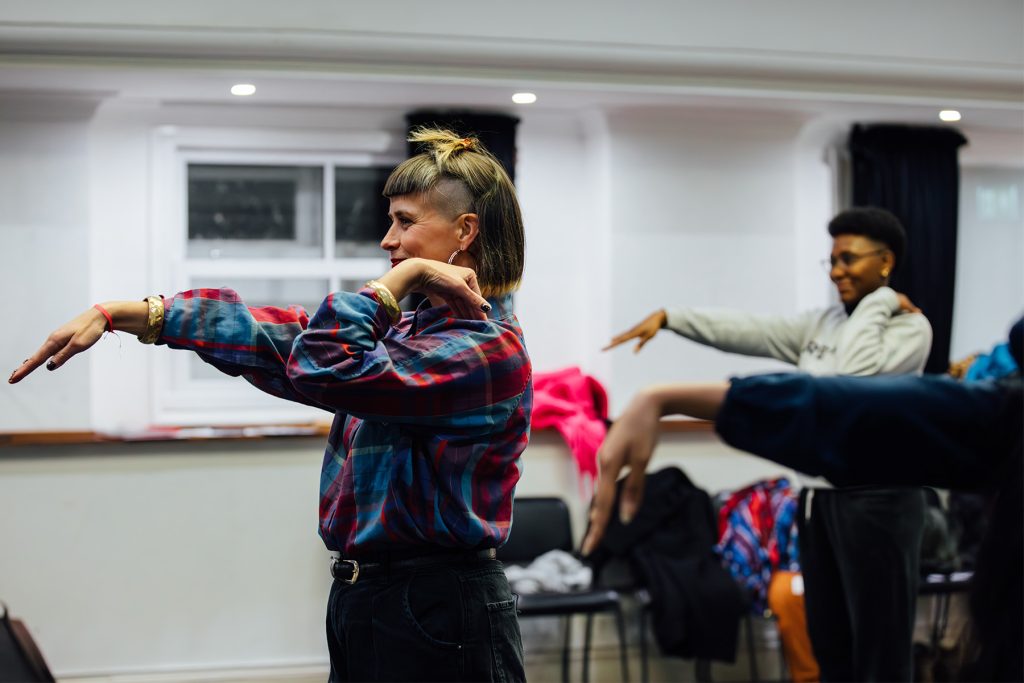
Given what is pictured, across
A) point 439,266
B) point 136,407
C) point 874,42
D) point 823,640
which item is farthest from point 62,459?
point 874,42

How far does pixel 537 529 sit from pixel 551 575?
0.34 meters

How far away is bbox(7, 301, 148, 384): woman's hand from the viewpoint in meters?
1.43

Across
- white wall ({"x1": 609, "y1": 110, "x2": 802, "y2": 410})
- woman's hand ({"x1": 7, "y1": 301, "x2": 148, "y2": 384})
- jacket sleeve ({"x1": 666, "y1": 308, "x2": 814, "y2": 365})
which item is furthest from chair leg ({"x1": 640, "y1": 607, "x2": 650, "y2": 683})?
woman's hand ({"x1": 7, "y1": 301, "x2": 148, "y2": 384})

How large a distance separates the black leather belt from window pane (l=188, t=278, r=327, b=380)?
2.96 meters

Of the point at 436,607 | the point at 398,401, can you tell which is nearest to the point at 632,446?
the point at 398,401

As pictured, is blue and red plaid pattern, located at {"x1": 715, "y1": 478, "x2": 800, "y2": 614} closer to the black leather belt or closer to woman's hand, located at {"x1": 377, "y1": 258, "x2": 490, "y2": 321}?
the black leather belt

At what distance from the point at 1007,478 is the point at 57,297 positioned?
3.79m

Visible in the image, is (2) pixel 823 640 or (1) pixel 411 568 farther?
(2) pixel 823 640

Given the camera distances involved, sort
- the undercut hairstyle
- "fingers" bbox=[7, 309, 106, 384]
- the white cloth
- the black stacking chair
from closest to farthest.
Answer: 1. "fingers" bbox=[7, 309, 106, 384]
2. the undercut hairstyle
3. the white cloth
4. the black stacking chair

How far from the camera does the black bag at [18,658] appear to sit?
313cm

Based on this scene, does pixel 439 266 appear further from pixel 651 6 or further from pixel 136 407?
pixel 136 407

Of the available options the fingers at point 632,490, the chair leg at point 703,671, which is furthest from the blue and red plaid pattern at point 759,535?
the fingers at point 632,490

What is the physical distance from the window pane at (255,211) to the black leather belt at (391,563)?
10.2 ft

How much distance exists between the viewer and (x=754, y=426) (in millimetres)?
1108
